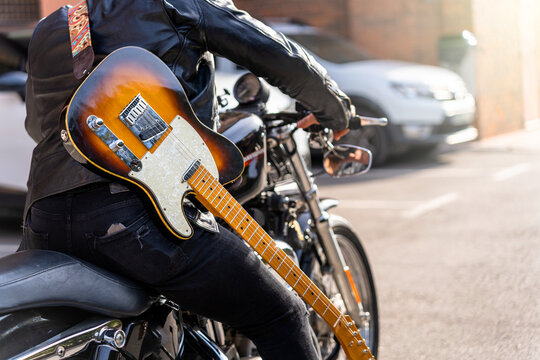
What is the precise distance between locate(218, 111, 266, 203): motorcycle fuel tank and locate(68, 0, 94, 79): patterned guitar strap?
2.06ft

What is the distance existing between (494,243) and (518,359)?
2472 mm

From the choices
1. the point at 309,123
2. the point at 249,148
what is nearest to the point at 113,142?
the point at 249,148

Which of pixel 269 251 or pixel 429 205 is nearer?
pixel 269 251

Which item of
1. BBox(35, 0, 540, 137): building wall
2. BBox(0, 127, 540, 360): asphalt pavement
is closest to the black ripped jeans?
BBox(0, 127, 540, 360): asphalt pavement

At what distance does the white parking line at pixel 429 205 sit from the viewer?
293 inches

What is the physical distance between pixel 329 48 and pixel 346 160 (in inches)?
352

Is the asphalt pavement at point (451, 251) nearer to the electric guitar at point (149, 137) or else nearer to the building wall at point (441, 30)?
the electric guitar at point (149, 137)

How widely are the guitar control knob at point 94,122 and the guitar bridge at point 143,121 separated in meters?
0.06

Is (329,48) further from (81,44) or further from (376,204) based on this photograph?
(81,44)

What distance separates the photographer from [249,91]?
288 centimetres

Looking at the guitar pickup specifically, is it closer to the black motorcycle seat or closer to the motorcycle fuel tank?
the black motorcycle seat

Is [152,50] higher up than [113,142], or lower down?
higher up

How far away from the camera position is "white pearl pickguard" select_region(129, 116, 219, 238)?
1959 mm

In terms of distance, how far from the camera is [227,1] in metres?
2.15
